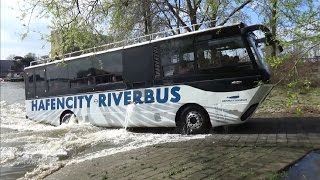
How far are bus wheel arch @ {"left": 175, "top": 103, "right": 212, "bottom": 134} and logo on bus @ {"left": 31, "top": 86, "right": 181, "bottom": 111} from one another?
38cm

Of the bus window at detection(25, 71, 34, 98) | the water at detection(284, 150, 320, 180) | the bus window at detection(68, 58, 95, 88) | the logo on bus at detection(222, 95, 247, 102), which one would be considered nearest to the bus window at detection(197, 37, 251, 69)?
the logo on bus at detection(222, 95, 247, 102)

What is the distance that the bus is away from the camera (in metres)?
12.1

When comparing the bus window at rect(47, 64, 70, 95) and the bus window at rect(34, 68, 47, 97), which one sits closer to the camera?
the bus window at rect(47, 64, 70, 95)

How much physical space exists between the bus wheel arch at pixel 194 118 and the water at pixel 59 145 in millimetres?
431

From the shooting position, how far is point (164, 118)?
13.7 metres

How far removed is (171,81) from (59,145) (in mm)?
3692

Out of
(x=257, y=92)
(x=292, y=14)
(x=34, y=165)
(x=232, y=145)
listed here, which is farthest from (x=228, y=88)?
(x=292, y=14)

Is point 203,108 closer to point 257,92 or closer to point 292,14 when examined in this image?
point 257,92

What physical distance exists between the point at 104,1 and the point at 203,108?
415 cm

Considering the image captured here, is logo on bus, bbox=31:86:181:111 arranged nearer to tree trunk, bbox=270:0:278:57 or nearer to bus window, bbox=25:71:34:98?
bus window, bbox=25:71:34:98

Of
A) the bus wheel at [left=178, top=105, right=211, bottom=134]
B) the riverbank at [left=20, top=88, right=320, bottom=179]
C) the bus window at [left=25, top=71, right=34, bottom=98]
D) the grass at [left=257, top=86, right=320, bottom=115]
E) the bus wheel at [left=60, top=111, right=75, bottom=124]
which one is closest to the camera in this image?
the grass at [left=257, top=86, right=320, bottom=115]

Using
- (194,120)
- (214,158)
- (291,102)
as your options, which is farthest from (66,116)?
(291,102)

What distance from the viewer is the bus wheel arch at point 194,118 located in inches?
508

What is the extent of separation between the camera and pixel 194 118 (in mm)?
13008
